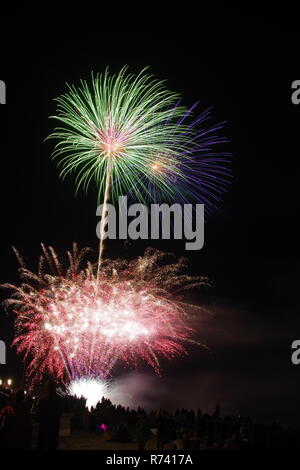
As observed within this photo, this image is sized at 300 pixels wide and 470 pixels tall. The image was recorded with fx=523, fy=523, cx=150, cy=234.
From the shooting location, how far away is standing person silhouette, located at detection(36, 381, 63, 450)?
9.78 meters

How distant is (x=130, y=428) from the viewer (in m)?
16.0

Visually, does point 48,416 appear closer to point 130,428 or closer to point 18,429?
point 18,429

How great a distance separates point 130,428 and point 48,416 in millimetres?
6805

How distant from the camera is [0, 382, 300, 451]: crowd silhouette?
862 cm

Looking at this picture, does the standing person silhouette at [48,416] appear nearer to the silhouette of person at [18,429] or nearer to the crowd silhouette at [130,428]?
the crowd silhouette at [130,428]

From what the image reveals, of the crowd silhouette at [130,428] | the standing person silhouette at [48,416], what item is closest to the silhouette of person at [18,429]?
the crowd silhouette at [130,428]

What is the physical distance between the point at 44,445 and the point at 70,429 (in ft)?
26.5

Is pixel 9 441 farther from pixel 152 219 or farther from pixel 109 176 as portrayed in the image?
pixel 109 176

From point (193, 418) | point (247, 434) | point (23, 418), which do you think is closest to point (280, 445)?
point (247, 434)

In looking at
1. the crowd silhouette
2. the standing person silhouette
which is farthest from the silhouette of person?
the standing person silhouette

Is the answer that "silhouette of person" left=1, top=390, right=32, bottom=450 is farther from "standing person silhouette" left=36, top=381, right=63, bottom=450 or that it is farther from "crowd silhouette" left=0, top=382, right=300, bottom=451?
"standing person silhouette" left=36, top=381, right=63, bottom=450

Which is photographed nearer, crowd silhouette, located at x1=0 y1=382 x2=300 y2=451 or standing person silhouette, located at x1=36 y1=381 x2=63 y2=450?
crowd silhouette, located at x1=0 y1=382 x2=300 y2=451

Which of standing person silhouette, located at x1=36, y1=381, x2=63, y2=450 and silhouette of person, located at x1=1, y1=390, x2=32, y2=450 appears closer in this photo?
silhouette of person, located at x1=1, y1=390, x2=32, y2=450
